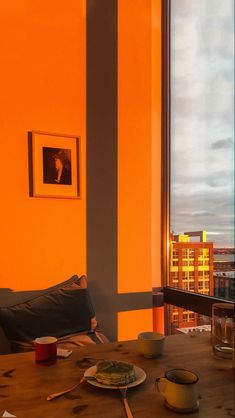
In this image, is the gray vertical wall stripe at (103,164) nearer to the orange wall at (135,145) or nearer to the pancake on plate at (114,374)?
the orange wall at (135,145)

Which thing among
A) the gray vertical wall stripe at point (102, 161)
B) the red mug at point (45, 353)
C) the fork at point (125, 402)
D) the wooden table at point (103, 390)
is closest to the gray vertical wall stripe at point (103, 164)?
the gray vertical wall stripe at point (102, 161)

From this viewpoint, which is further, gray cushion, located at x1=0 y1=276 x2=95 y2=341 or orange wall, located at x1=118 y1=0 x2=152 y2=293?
orange wall, located at x1=118 y1=0 x2=152 y2=293

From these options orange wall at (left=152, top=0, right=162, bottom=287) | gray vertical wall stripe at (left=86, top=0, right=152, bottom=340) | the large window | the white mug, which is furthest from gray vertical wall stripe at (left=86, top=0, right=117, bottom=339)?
the white mug

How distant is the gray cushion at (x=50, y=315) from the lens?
1.91m

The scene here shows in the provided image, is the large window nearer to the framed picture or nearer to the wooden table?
the framed picture

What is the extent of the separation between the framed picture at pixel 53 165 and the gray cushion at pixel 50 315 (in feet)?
2.12

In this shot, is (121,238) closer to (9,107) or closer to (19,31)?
(9,107)

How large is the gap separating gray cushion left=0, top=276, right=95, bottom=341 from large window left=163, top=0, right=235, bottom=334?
0.91m

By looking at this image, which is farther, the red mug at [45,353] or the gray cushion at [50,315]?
the gray cushion at [50,315]

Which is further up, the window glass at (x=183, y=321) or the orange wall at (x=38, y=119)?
the orange wall at (x=38, y=119)

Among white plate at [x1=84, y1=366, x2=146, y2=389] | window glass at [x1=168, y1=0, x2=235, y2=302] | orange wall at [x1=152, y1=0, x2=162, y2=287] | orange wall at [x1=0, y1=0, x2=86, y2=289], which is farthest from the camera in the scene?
orange wall at [x1=152, y1=0, x2=162, y2=287]

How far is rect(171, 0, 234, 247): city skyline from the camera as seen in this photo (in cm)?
233

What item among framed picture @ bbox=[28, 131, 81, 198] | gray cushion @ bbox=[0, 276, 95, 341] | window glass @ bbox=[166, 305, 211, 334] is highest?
framed picture @ bbox=[28, 131, 81, 198]

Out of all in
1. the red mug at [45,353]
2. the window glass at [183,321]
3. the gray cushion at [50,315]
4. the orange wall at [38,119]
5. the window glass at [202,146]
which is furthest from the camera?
the window glass at [183,321]
